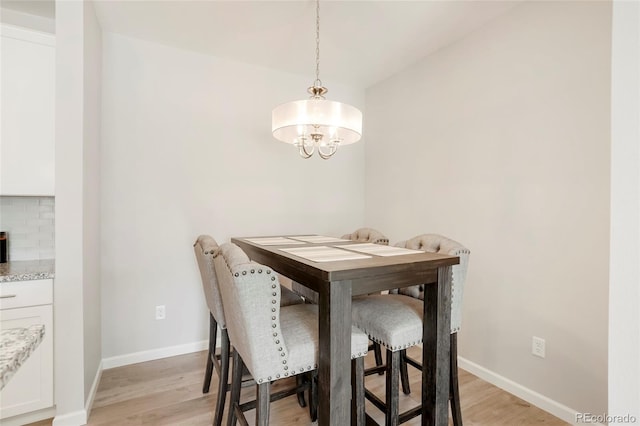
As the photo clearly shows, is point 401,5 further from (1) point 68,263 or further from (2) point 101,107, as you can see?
(1) point 68,263

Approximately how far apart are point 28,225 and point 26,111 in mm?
789

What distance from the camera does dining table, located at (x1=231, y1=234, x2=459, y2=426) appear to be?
1276 mm

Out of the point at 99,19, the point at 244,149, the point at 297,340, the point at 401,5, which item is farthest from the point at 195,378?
the point at 401,5

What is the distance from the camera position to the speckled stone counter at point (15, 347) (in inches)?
21.4

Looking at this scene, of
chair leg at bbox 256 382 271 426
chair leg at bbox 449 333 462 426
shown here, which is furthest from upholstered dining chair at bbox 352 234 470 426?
chair leg at bbox 256 382 271 426

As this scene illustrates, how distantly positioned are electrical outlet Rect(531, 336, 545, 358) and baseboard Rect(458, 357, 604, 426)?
0.25 meters

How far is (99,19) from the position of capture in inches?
89.5

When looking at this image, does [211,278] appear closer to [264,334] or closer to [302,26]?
[264,334]

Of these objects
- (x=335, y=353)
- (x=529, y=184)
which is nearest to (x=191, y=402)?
(x=335, y=353)

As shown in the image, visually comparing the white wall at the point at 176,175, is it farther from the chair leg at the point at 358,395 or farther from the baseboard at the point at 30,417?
the chair leg at the point at 358,395

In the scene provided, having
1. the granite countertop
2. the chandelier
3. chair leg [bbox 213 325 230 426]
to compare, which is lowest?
chair leg [bbox 213 325 230 426]

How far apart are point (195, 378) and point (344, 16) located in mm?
2844

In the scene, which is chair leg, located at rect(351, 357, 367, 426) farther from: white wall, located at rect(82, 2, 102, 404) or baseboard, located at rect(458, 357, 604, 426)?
white wall, located at rect(82, 2, 102, 404)

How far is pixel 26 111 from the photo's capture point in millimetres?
1897
